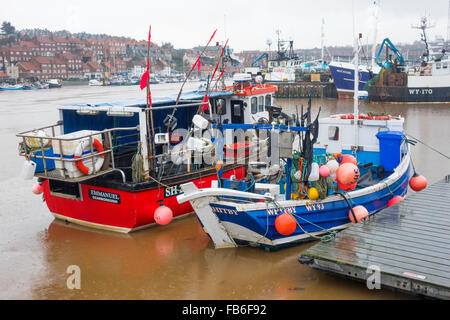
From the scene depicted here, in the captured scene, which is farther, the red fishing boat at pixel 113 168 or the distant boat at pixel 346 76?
the distant boat at pixel 346 76

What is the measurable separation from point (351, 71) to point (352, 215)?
38873 millimetres

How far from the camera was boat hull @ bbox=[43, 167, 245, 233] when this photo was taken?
9.42 metres

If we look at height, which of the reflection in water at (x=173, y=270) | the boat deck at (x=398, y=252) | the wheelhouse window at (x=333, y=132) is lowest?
the reflection in water at (x=173, y=270)

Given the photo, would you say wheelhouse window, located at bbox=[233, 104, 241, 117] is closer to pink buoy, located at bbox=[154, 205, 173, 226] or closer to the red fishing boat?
the red fishing boat

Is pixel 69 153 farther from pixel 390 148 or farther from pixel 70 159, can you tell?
pixel 390 148

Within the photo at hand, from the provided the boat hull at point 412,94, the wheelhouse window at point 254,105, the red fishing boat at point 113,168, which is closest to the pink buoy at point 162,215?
the red fishing boat at point 113,168

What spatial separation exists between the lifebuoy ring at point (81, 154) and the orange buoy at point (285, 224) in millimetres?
3933

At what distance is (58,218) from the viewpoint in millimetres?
10883

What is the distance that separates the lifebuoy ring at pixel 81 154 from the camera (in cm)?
870

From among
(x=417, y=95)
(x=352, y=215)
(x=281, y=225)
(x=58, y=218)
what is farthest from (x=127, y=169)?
(x=417, y=95)

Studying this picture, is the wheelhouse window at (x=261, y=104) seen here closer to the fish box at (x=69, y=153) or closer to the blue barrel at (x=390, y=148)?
the blue barrel at (x=390, y=148)
